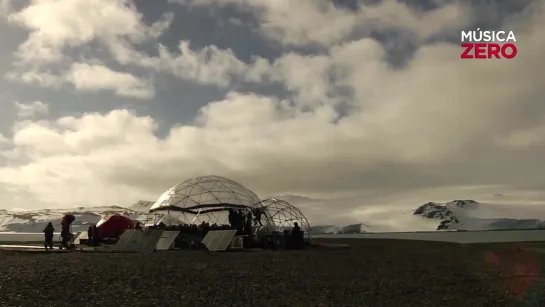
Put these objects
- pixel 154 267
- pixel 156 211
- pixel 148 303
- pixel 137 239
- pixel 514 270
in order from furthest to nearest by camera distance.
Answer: pixel 156 211
pixel 137 239
pixel 514 270
pixel 154 267
pixel 148 303

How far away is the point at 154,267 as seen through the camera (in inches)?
809

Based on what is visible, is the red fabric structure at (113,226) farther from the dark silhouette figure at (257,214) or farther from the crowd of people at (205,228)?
the dark silhouette figure at (257,214)

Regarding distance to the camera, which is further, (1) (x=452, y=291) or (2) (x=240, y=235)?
(2) (x=240, y=235)

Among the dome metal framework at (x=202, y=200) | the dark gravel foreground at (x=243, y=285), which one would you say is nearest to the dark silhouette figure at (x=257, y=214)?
the dome metal framework at (x=202, y=200)

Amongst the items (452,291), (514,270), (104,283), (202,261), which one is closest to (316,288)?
(452,291)

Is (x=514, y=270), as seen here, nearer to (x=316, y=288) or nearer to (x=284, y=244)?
(x=316, y=288)

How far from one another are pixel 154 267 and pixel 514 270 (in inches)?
609

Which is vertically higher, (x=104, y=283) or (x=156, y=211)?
(x=156, y=211)

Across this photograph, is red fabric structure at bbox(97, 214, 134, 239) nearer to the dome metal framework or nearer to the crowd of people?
the dome metal framework

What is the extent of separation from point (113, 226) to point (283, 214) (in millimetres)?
15627

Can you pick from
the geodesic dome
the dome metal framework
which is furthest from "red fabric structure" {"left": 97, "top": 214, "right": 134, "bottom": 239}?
the geodesic dome

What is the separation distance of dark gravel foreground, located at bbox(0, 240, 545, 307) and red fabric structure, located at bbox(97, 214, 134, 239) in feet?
81.5

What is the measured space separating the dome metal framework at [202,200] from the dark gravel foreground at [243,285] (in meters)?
22.8

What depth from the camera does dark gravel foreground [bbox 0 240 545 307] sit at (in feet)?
43.9
